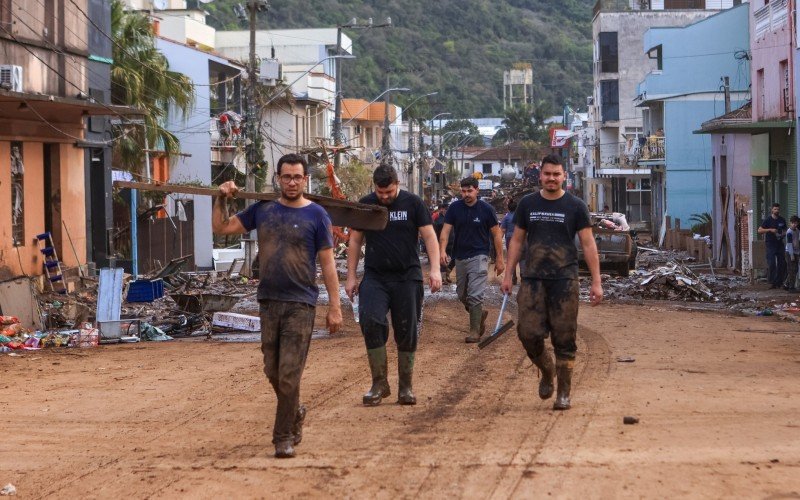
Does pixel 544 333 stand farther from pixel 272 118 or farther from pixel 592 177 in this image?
pixel 592 177

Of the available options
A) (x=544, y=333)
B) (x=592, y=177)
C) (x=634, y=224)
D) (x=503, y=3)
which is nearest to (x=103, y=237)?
(x=544, y=333)

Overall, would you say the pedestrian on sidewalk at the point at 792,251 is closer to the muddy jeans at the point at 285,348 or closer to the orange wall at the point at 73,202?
the orange wall at the point at 73,202

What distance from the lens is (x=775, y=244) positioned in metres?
25.5

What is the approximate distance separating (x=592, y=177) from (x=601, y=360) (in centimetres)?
7318

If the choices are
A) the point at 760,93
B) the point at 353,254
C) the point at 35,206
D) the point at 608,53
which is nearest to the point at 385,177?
the point at 353,254

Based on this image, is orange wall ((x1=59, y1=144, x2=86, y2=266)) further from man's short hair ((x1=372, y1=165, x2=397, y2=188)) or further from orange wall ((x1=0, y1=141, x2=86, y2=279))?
man's short hair ((x1=372, y1=165, x2=397, y2=188))

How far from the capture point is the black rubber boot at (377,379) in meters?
9.84

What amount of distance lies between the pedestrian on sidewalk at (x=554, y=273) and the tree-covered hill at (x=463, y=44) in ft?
352

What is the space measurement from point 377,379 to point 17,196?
1336 centimetres

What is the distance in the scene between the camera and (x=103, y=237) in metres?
26.1

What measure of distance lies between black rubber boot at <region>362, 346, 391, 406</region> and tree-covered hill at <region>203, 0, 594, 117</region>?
352 feet

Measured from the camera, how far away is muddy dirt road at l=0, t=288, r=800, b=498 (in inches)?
280

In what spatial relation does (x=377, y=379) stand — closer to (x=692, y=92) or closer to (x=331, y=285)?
(x=331, y=285)

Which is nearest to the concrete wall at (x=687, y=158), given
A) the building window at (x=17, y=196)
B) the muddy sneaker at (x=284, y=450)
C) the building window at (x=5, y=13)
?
the building window at (x=17, y=196)
